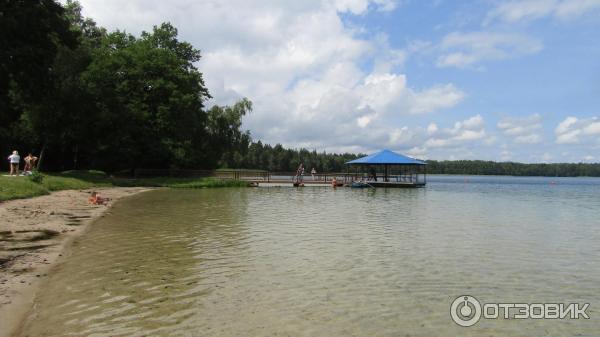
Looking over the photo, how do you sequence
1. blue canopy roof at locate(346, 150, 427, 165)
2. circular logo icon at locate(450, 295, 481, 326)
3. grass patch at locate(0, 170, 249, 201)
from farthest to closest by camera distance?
→ blue canopy roof at locate(346, 150, 427, 165) < grass patch at locate(0, 170, 249, 201) < circular logo icon at locate(450, 295, 481, 326)

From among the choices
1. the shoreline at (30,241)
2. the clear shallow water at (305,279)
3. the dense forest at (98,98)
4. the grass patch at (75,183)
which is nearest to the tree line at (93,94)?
the dense forest at (98,98)

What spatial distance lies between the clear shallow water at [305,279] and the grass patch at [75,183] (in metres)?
7.03

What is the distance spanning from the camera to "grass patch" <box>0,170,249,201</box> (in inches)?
773

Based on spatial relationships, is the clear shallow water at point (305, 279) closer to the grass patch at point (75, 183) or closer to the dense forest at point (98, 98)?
the grass patch at point (75, 183)

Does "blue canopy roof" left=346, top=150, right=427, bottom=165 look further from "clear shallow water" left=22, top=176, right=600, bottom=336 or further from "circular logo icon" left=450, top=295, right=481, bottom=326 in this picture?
"circular logo icon" left=450, top=295, right=481, bottom=326

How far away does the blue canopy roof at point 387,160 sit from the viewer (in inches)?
1879

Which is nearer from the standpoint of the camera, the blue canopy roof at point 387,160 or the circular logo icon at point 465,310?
the circular logo icon at point 465,310

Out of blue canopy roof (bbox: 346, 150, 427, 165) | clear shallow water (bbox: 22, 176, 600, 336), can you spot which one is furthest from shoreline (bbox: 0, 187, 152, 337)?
blue canopy roof (bbox: 346, 150, 427, 165)

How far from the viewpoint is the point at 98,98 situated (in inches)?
1610

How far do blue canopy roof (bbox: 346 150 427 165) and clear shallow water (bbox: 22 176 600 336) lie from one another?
1236 inches

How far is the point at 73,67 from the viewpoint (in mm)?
37906

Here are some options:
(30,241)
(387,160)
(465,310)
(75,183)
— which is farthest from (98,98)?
(465,310)

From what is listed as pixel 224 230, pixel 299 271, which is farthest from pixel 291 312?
pixel 224 230

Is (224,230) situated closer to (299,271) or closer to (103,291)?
(299,271)
